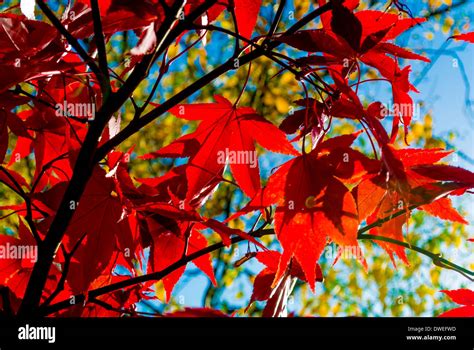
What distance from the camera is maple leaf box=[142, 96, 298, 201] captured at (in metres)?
0.43

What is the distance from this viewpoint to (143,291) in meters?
0.55

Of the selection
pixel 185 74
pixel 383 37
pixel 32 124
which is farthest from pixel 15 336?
pixel 185 74

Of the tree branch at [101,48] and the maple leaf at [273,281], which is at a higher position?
the tree branch at [101,48]

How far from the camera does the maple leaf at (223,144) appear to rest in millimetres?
428

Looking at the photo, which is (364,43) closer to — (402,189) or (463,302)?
(402,189)

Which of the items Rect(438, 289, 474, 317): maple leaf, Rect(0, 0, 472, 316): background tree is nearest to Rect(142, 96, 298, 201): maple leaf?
Rect(0, 0, 472, 316): background tree

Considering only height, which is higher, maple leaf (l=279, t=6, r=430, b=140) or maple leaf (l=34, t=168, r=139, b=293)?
maple leaf (l=279, t=6, r=430, b=140)

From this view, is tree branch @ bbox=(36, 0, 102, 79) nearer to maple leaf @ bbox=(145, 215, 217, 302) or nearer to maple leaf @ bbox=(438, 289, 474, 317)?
maple leaf @ bbox=(145, 215, 217, 302)

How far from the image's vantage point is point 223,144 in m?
0.45

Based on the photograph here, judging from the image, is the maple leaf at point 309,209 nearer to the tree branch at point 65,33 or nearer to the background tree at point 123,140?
the background tree at point 123,140

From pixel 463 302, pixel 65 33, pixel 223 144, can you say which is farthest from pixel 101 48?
pixel 463 302

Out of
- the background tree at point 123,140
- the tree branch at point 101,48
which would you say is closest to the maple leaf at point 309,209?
the background tree at point 123,140

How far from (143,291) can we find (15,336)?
180 millimetres

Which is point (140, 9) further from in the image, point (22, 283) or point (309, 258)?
point (22, 283)
